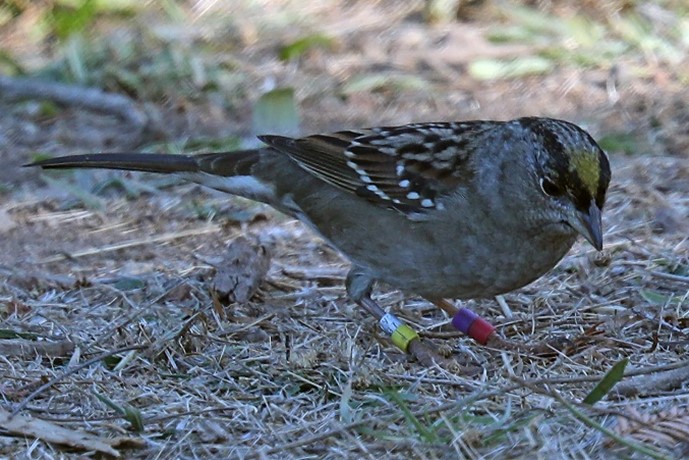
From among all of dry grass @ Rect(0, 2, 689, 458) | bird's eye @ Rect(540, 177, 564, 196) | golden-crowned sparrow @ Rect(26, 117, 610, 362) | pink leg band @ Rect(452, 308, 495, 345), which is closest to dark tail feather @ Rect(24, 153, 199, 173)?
golden-crowned sparrow @ Rect(26, 117, 610, 362)

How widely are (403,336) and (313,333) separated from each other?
35 centimetres

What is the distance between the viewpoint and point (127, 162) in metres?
4.85

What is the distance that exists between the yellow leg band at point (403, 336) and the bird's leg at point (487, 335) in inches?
7.4

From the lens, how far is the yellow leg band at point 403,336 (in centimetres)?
418

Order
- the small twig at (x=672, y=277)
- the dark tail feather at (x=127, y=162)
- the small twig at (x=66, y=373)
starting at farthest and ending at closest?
1. the dark tail feather at (x=127, y=162)
2. the small twig at (x=672, y=277)
3. the small twig at (x=66, y=373)

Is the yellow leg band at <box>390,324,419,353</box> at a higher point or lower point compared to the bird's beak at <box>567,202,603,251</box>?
lower

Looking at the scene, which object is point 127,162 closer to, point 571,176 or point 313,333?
point 313,333

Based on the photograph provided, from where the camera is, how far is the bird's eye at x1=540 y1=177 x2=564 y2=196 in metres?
3.96

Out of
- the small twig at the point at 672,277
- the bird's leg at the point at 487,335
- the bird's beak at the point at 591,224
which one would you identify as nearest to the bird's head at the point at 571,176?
the bird's beak at the point at 591,224

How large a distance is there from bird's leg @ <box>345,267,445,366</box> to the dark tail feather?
0.84 m

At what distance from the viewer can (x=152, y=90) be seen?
7.42 m

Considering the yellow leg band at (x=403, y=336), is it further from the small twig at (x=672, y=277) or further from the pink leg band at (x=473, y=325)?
the small twig at (x=672, y=277)

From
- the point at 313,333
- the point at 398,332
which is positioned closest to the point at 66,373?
the point at 313,333

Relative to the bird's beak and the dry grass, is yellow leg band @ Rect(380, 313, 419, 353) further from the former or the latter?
the bird's beak
